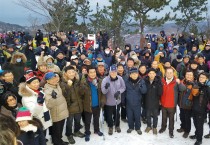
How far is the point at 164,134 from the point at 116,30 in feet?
71.1

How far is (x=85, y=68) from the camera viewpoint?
24.0ft

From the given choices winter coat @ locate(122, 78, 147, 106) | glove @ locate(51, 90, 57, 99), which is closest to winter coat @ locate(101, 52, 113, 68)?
winter coat @ locate(122, 78, 147, 106)

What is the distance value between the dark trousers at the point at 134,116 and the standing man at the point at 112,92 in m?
0.31

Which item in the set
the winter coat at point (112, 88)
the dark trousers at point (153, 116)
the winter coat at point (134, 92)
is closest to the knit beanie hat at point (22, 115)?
the winter coat at point (112, 88)

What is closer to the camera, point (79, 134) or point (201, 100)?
point (201, 100)

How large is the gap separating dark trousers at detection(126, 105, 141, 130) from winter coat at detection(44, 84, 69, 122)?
1765 millimetres

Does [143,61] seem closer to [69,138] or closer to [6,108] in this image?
[69,138]

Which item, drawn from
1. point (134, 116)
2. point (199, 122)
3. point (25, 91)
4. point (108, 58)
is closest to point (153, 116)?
point (134, 116)

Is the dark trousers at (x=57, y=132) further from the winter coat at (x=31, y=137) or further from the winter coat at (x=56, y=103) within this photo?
the winter coat at (x=31, y=137)

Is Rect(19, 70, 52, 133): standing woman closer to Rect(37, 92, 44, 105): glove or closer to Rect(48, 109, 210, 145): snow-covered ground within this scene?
Rect(37, 92, 44, 105): glove

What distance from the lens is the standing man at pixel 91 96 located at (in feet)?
20.0

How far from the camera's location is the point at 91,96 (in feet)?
20.4

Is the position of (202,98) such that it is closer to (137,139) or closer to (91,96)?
(137,139)

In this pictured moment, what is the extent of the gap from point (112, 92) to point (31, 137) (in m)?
2.85
